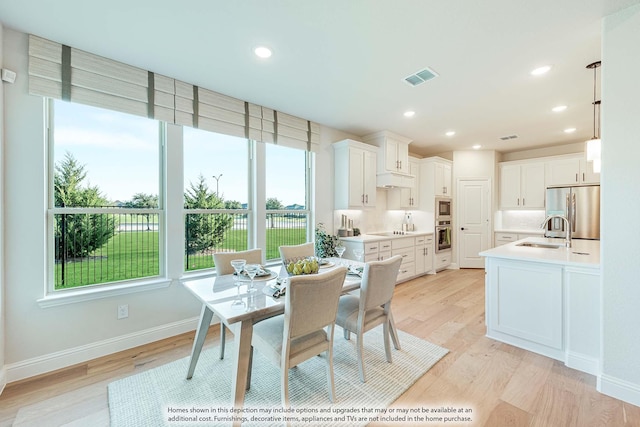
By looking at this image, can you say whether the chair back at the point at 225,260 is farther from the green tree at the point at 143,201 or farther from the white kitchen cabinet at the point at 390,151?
the white kitchen cabinet at the point at 390,151

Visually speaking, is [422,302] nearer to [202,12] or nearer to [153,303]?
[153,303]

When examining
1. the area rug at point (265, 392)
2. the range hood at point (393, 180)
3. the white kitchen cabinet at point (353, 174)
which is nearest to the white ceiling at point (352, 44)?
the white kitchen cabinet at point (353, 174)

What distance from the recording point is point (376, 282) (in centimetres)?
200

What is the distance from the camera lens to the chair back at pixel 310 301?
4.89ft

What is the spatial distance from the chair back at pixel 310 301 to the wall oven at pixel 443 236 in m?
4.38

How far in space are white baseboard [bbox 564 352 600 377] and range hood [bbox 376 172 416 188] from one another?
3.05 metres

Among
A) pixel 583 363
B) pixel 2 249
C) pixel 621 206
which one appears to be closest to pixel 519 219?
pixel 583 363

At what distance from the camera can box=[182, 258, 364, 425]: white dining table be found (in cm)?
153

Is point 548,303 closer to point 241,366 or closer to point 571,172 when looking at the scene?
point 241,366

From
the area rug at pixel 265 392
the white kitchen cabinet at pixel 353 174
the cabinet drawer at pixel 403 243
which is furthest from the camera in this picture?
the cabinet drawer at pixel 403 243

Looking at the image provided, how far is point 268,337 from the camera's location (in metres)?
1.73

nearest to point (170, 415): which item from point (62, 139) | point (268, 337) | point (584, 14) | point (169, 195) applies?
point (268, 337)

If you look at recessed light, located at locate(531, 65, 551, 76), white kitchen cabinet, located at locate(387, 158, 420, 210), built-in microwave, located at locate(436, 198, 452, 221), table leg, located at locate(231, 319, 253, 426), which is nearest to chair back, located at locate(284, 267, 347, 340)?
table leg, located at locate(231, 319, 253, 426)

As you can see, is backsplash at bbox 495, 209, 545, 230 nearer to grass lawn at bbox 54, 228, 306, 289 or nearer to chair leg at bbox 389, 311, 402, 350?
chair leg at bbox 389, 311, 402, 350
